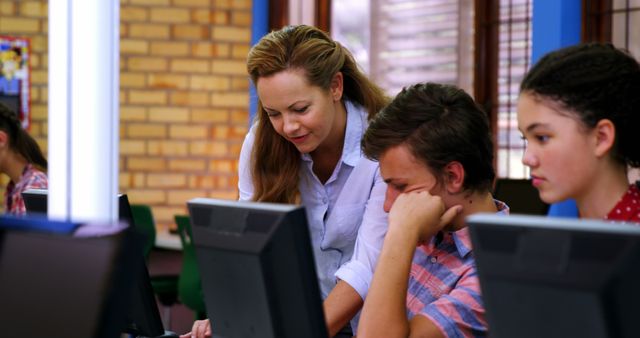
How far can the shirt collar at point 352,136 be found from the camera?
7.05 ft

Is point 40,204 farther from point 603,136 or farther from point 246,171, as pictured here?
point 603,136

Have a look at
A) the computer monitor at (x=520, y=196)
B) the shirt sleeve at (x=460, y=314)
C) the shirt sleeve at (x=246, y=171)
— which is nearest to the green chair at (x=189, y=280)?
the computer monitor at (x=520, y=196)

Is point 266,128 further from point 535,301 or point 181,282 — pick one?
point 181,282

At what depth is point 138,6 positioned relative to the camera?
5.24m

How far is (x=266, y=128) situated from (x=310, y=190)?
0.18 m

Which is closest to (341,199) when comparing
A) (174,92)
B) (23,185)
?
(23,185)

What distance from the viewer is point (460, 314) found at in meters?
1.55

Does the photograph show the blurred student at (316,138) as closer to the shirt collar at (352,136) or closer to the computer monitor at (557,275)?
the shirt collar at (352,136)

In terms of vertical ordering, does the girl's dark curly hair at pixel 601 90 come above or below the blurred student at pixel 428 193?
above

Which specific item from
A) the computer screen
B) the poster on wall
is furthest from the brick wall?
the computer screen

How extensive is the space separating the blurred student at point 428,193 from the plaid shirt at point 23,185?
1.73 meters

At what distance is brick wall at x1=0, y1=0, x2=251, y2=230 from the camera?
5270 mm

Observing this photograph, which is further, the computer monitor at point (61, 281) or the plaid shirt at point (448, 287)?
the plaid shirt at point (448, 287)

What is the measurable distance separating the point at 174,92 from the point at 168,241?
0.95 metres
